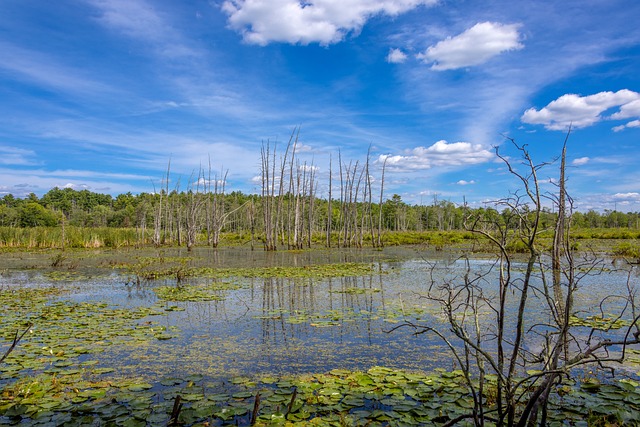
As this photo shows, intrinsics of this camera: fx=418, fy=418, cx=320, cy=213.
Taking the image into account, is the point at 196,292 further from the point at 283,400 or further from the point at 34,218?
the point at 34,218

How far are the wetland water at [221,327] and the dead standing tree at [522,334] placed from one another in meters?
0.62

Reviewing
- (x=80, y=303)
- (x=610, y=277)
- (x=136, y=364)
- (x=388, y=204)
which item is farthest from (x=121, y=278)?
(x=388, y=204)

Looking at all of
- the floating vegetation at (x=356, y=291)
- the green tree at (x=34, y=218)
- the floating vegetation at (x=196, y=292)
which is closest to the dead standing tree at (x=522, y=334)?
the floating vegetation at (x=356, y=291)

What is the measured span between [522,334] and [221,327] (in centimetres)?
518

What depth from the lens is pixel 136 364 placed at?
5.79 metres

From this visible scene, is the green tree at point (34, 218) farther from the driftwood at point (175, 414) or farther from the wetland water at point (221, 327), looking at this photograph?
the driftwood at point (175, 414)

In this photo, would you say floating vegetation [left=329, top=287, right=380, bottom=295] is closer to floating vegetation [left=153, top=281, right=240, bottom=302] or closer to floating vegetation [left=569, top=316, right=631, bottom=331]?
floating vegetation [left=153, top=281, right=240, bottom=302]

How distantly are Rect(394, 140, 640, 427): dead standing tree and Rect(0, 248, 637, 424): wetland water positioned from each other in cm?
62

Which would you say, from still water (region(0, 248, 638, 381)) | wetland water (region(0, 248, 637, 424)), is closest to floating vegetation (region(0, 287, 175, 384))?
wetland water (region(0, 248, 637, 424))

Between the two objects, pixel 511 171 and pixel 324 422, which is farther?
pixel 324 422

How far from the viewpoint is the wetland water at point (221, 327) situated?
18.6ft

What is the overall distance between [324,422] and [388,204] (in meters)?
70.9

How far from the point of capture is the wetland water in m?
5.67

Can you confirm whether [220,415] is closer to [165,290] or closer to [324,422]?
[324,422]
